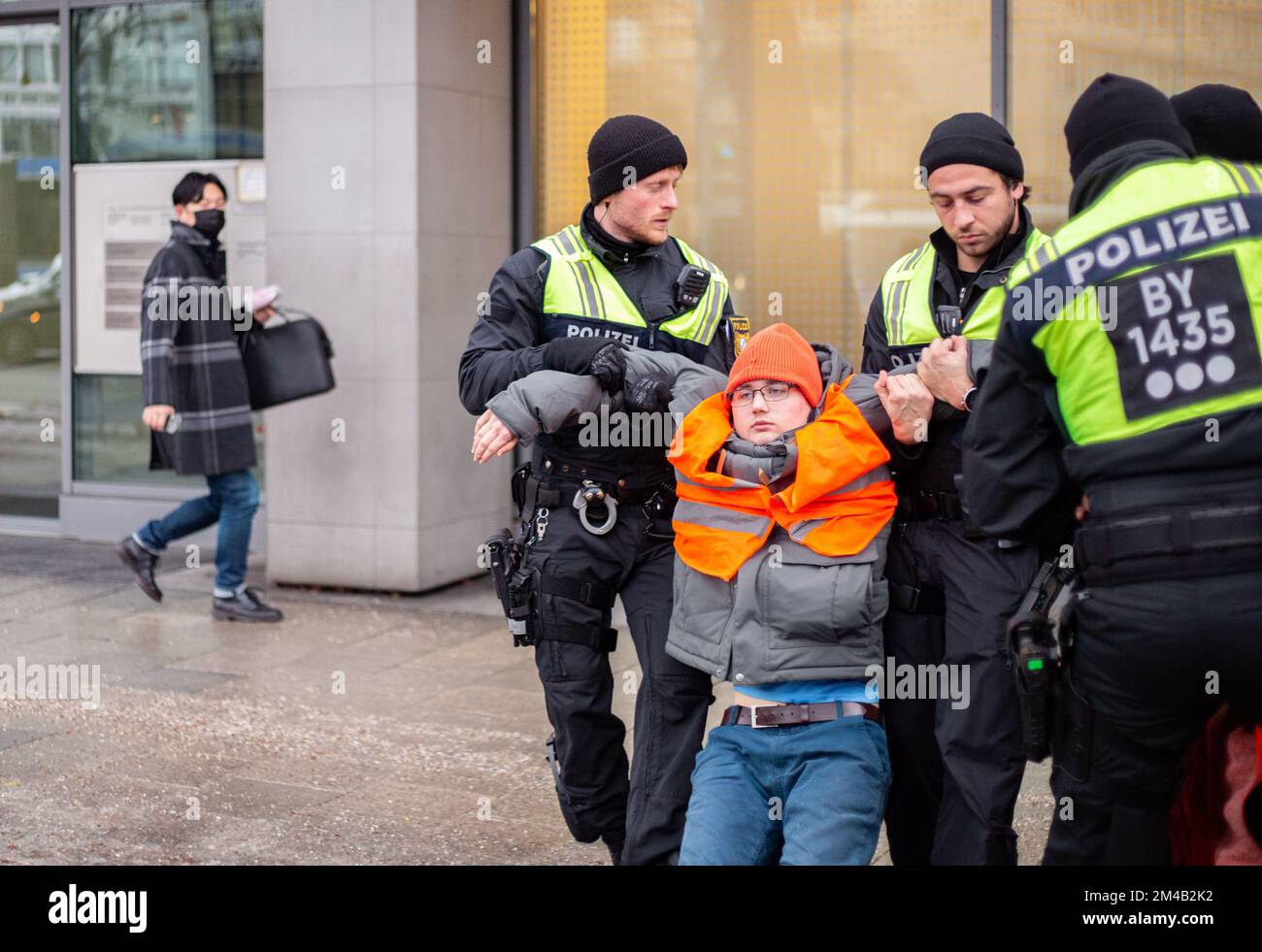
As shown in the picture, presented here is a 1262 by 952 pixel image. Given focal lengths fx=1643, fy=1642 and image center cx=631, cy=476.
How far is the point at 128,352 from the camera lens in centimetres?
1018

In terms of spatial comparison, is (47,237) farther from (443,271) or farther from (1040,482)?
(1040,482)

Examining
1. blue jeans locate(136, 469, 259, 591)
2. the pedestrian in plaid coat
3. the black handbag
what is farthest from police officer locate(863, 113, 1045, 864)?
blue jeans locate(136, 469, 259, 591)

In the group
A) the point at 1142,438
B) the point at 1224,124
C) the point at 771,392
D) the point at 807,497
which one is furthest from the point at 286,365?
the point at 1142,438

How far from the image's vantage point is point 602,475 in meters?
4.47

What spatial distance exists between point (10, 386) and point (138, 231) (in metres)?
1.66

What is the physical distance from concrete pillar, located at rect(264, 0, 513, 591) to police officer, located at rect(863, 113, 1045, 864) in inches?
181

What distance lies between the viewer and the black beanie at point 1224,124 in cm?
356

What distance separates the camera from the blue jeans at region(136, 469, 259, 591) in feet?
26.5

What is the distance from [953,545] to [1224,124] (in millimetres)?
1135

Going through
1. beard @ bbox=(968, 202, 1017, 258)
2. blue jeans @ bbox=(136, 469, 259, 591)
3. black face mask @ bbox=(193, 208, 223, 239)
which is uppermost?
black face mask @ bbox=(193, 208, 223, 239)

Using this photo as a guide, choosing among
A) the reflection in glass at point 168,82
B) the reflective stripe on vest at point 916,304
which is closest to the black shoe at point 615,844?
the reflective stripe on vest at point 916,304

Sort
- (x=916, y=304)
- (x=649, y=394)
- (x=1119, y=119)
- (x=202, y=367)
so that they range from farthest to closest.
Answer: (x=202, y=367) → (x=649, y=394) → (x=916, y=304) → (x=1119, y=119)

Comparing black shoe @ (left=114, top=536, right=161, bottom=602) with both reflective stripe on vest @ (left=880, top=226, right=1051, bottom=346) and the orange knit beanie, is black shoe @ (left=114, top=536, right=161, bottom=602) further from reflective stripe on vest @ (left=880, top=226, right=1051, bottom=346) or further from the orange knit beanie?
reflective stripe on vest @ (left=880, top=226, right=1051, bottom=346)

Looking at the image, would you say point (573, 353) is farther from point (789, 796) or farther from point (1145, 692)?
point (1145, 692)
